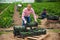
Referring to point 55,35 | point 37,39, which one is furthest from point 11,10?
point 37,39

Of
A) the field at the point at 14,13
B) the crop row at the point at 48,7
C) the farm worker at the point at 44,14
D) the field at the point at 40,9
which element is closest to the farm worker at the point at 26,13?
the field at the point at 14,13

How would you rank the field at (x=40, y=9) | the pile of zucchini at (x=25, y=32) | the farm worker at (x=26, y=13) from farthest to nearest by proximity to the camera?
1. the field at (x=40, y=9)
2. the farm worker at (x=26, y=13)
3. the pile of zucchini at (x=25, y=32)

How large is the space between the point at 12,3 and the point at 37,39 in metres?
3.50

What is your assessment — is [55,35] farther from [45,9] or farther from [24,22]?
[45,9]

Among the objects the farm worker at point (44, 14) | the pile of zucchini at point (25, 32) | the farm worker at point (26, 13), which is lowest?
the farm worker at point (44, 14)

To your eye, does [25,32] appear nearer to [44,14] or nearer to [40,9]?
[44,14]

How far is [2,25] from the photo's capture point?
8.92 meters

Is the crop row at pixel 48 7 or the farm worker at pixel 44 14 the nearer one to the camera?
the crop row at pixel 48 7

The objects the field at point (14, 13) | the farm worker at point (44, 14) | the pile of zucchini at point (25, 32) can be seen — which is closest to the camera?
the pile of zucchini at point (25, 32)

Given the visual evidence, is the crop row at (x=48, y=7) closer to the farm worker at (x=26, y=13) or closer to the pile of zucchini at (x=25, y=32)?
the farm worker at (x=26, y=13)

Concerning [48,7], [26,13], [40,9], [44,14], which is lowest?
[44,14]

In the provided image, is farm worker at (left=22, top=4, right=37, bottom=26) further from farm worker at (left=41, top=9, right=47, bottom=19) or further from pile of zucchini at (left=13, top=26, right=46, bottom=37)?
farm worker at (left=41, top=9, right=47, bottom=19)

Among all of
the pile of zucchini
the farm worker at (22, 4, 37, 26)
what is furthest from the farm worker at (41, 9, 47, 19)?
the pile of zucchini

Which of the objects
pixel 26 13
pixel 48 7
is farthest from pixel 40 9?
pixel 26 13
